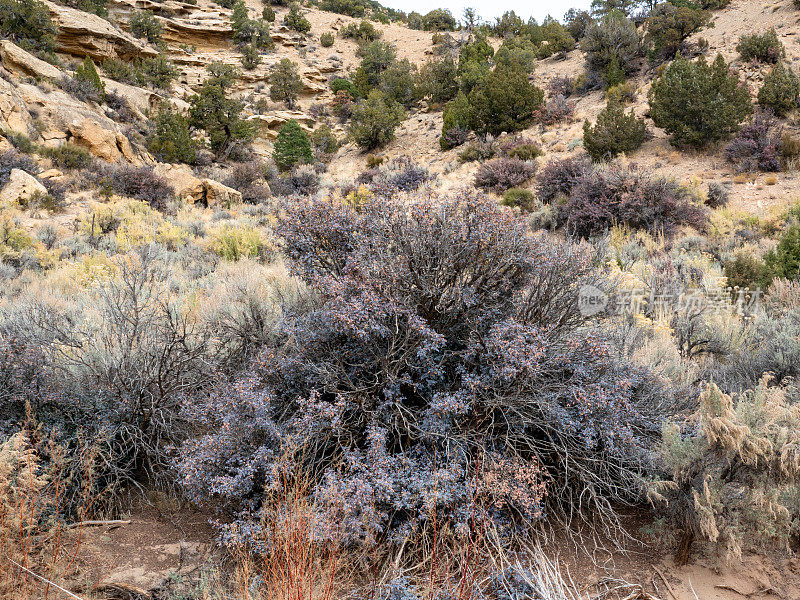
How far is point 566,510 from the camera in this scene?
305 cm

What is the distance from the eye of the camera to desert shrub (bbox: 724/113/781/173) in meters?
13.2

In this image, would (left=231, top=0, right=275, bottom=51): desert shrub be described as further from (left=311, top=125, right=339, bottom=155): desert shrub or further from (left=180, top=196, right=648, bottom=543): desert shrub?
(left=180, top=196, right=648, bottom=543): desert shrub

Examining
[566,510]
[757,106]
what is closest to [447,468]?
[566,510]

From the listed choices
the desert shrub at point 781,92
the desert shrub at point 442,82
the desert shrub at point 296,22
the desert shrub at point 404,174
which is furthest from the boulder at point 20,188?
the desert shrub at point 296,22

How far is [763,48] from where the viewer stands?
56.4 feet

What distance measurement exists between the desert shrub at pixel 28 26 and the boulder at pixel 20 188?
38.5 ft

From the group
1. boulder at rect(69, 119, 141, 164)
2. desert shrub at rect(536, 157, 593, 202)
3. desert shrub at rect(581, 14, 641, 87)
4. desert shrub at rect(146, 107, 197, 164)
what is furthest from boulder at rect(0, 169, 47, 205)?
desert shrub at rect(581, 14, 641, 87)

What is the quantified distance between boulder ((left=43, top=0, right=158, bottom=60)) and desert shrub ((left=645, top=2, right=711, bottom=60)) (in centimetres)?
2639

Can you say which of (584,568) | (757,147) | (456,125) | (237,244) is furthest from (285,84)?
(584,568)

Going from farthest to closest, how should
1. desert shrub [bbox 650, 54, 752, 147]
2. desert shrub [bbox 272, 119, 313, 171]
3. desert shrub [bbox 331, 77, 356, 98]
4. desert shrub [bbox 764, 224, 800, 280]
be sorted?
desert shrub [bbox 331, 77, 356, 98], desert shrub [bbox 272, 119, 313, 171], desert shrub [bbox 650, 54, 752, 147], desert shrub [bbox 764, 224, 800, 280]

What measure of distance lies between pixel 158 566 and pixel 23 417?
1451 millimetres

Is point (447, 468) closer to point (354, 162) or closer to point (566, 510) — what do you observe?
point (566, 510)

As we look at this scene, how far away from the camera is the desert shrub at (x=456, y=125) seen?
2075 centimetres

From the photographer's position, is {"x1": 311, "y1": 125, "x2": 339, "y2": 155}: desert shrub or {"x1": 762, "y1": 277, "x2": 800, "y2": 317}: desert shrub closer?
{"x1": 762, "y1": 277, "x2": 800, "y2": 317}: desert shrub
